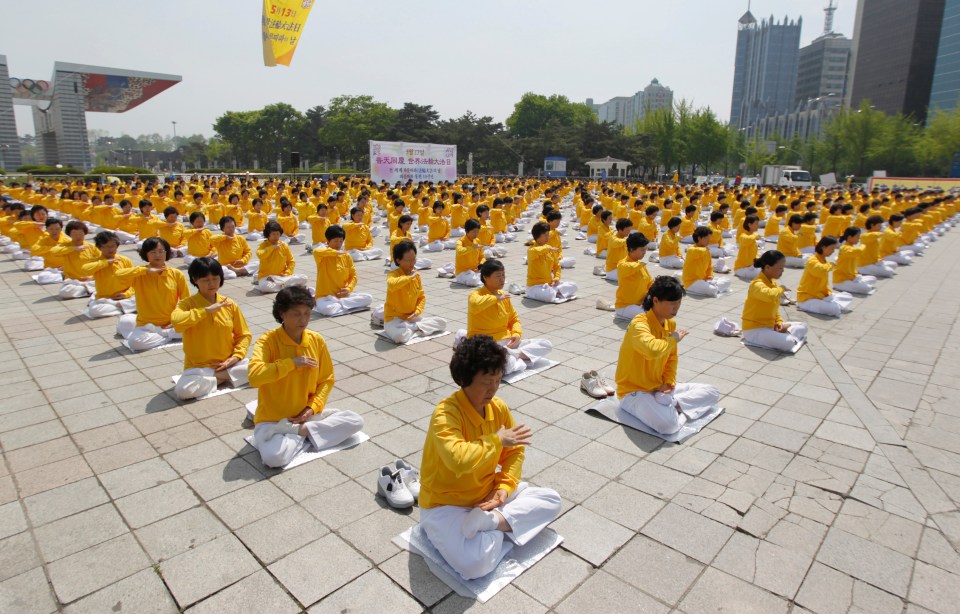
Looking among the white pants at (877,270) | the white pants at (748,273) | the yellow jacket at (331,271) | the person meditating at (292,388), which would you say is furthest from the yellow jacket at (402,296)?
the white pants at (877,270)

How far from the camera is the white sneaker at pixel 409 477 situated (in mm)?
3646

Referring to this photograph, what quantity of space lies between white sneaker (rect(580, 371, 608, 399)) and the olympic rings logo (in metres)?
57.3

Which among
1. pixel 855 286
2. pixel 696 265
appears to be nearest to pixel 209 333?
pixel 696 265

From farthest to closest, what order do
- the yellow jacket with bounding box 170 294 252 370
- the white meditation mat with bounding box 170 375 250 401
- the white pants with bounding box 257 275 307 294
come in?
the white pants with bounding box 257 275 307 294 < the white meditation mat with bounding box 170 375 250 401 < the yellow jacket with bounding box 170 294 252 370

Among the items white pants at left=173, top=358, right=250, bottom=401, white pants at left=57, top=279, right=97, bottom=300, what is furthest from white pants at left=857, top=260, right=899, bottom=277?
white pants at left=57, top=279, right=97, bottom=300

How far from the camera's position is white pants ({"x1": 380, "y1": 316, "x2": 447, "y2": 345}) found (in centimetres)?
689

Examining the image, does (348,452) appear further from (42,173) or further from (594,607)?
(42,173)

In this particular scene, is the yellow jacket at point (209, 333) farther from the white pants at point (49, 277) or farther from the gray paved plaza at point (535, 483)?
the white pants at point (49, 277)

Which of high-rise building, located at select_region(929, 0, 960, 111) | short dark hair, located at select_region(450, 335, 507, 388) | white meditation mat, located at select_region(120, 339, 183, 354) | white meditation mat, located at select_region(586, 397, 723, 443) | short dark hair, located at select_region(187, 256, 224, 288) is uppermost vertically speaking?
high-rise building, located at select_region(929, 0, 960, 111)

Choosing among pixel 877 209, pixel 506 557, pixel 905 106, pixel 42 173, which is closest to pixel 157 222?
pixel 506 557

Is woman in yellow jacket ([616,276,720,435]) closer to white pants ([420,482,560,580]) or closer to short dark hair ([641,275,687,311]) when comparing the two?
short dark hair ([641,275,687,311])

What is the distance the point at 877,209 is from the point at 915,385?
14.3 m

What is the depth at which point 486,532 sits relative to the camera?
9.89ft

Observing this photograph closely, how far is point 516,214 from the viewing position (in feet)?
62.7
